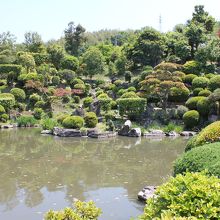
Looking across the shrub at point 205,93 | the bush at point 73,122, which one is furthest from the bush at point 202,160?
the shrub at point 205,93

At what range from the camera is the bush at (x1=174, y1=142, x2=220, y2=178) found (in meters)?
7.65

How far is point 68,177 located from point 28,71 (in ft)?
80.8

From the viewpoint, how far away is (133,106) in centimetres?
2528

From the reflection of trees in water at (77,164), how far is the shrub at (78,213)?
16.8 feet

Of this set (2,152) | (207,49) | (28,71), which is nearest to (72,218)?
(2,152)

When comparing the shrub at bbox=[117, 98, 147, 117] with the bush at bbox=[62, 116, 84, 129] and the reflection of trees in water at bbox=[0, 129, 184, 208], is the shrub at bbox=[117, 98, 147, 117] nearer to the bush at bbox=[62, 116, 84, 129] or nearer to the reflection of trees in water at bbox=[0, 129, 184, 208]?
the bush at bbox=[62, 116, 84, 129]

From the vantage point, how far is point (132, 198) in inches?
423

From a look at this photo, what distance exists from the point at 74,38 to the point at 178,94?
71.7 feet

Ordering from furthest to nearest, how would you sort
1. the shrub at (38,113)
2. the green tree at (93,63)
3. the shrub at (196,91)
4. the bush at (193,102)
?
1. the green tree at (93,63)
2. the shrub at (38,113)
3. the shrub at (196,91)
4. the bush at (193,102)

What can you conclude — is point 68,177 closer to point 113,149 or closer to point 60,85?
point 113,149

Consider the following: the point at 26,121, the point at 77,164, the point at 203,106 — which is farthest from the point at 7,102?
the point at 77,164

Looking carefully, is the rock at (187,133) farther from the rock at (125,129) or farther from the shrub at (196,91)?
the shrub at (196,91)

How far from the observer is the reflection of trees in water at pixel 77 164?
11.8 meters

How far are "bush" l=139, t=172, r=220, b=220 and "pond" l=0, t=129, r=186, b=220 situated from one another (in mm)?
4698
